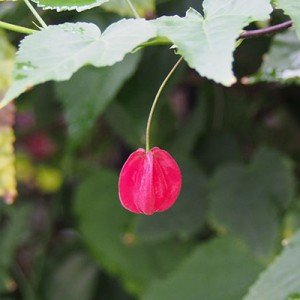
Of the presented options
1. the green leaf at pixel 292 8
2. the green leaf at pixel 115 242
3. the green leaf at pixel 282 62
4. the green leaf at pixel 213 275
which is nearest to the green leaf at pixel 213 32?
the green leaf at pixel 292 8

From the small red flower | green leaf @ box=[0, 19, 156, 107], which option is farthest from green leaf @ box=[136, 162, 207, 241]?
green leaf @ box=[0, 19, 156, 107]

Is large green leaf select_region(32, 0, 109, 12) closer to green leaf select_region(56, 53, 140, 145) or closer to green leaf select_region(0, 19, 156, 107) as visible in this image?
green leaf select_region(0, 19, 156, 107)

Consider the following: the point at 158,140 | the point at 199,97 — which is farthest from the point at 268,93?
the point at 158,140

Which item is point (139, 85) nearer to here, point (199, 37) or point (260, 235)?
point (260, 235)

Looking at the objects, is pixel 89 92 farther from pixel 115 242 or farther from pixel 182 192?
pixel 115 242

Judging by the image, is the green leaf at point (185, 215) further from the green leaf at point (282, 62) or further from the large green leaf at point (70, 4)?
the large green leaf at point (70, 4)
